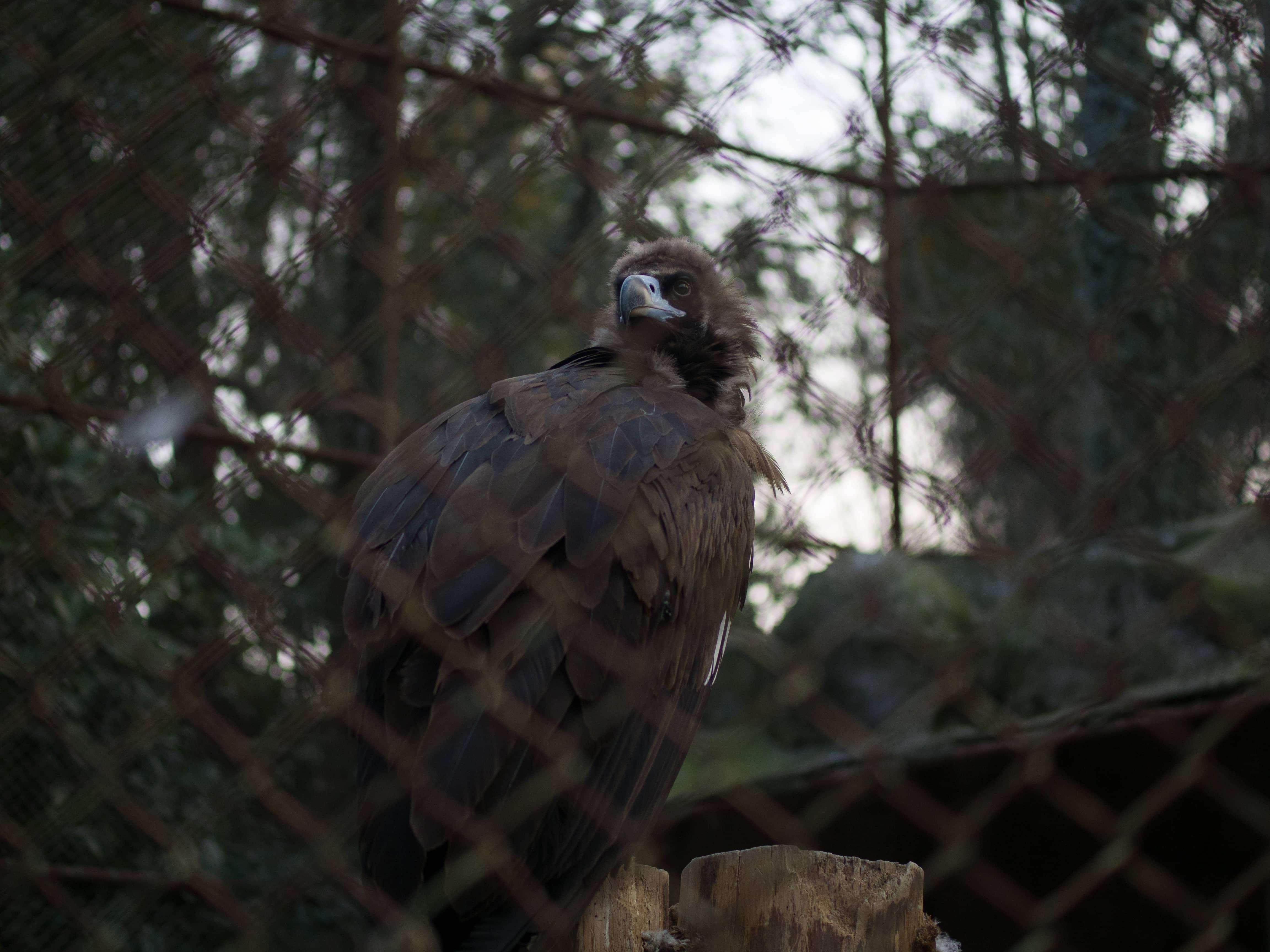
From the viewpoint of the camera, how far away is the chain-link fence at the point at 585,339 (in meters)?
2.41

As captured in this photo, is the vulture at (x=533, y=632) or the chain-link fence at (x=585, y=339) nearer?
the vulture at (x=533, y=632)

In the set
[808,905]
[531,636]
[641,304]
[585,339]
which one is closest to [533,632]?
[531,636]

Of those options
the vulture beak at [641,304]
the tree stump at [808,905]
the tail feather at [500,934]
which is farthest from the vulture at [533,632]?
the vulture beak at [641,304]

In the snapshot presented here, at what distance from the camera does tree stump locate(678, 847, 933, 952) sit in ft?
4.42

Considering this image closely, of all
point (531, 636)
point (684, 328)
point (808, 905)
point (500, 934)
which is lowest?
point (500, 934)

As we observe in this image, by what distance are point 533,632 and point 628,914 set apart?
38 centimetres

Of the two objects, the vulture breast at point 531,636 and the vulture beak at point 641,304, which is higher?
the vulture beak at point 641,304

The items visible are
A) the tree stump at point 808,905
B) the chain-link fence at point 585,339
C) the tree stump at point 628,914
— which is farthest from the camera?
the chain-link fence at point 585,339

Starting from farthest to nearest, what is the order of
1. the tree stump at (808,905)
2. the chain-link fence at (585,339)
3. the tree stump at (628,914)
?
the chain-link fence at (585,339), the tree stump at (628,914), the tree stump at (808,905)

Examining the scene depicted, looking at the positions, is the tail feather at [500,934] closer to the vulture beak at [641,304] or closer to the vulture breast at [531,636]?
the vulture breast at [531,636]

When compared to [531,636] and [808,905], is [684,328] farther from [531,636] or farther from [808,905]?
[808,905]

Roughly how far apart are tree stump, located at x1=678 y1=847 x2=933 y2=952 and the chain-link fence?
0.33 m

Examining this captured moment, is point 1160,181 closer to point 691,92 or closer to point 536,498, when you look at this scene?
point 691,92

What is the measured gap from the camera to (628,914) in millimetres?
1509
